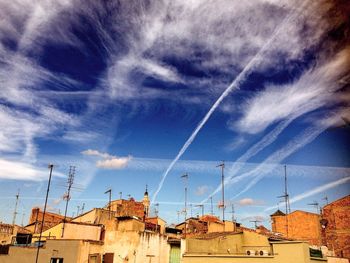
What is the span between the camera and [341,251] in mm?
32719

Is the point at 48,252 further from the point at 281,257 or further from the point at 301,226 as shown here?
the point at 301,226

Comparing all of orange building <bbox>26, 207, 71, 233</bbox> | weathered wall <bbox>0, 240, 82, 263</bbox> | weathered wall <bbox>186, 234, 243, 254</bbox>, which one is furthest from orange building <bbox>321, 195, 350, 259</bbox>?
orange building <bbox>26, 207, 71, 233</bbox>

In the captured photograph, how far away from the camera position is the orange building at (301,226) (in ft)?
131

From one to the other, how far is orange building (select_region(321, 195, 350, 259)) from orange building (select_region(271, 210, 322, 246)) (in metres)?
2.28

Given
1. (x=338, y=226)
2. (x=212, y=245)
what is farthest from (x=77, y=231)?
(x=338, y=226)

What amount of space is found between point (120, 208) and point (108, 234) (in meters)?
15.9

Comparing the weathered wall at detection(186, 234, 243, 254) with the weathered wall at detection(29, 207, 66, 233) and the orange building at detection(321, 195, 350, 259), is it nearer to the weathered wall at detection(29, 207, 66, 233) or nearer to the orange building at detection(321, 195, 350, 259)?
the orange building at detection(321, 195, 350, 259)

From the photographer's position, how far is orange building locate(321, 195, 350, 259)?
→ 105 ft

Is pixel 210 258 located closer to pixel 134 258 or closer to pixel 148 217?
pixel 134 258

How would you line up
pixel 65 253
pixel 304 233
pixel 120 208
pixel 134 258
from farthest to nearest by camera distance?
pixel 120 208 < pixel 304 233 < pixel 134 258 < pixel 65 253

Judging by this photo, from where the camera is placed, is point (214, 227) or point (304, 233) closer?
point (214, 227)

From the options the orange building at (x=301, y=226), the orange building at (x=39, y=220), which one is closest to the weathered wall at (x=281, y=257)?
the orange building at (x=301, y=226)

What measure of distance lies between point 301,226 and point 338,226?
818 cm

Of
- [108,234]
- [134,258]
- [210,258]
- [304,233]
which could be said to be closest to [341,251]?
[304,233]
